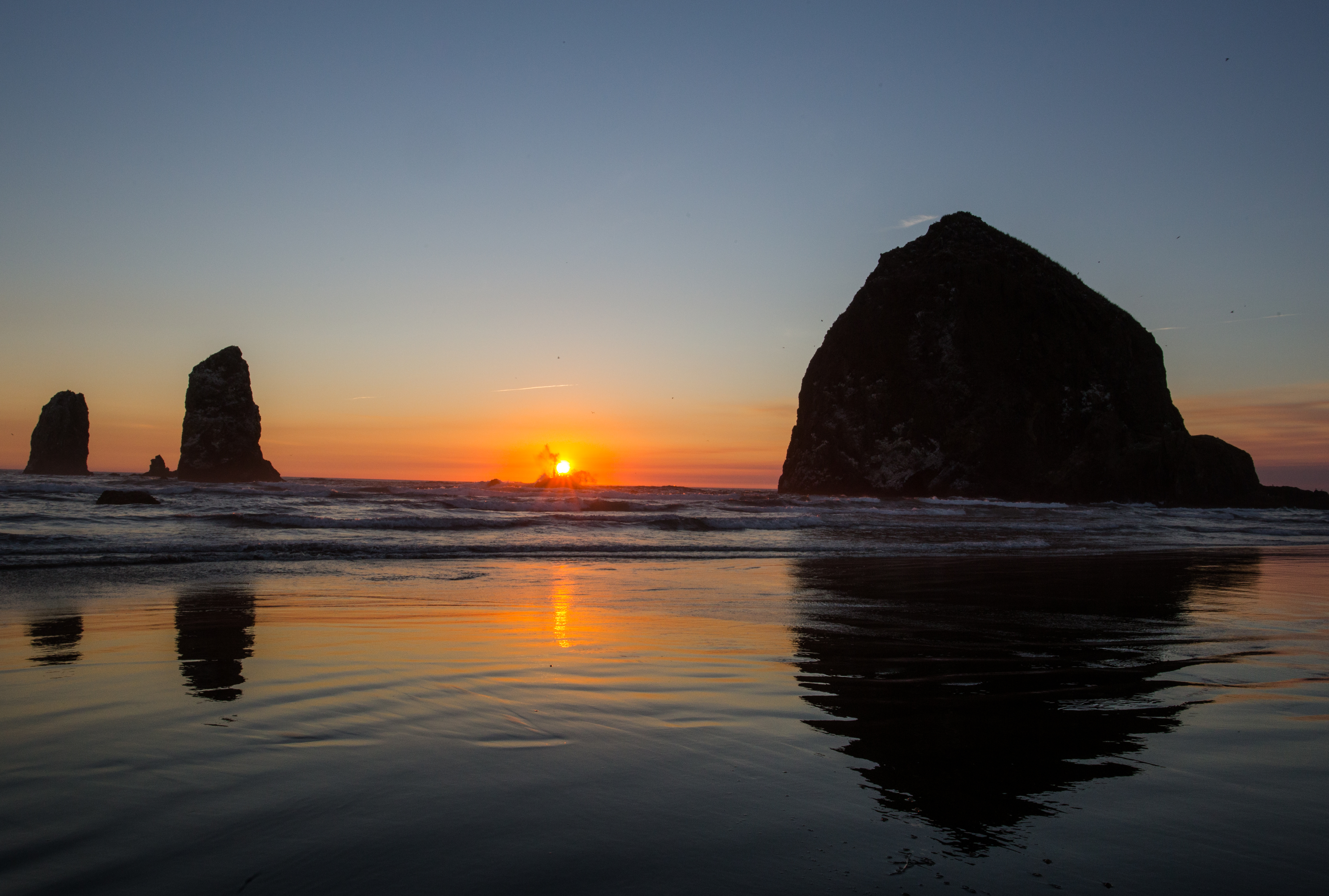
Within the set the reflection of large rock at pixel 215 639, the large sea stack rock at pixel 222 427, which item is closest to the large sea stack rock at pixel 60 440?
the large sea stack rock at pixel 222 427

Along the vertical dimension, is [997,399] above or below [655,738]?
above

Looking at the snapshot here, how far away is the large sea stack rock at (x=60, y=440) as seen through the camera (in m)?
73.8

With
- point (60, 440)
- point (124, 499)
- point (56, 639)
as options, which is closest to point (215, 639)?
point (56, 639)

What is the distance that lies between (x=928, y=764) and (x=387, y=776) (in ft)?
6.26

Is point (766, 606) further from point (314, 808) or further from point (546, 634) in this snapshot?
point (314, 808)

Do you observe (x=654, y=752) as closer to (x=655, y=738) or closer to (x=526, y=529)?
(x=655, y=738)

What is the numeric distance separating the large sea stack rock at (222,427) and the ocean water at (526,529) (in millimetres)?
22083

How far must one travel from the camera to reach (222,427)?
5575 centimetres

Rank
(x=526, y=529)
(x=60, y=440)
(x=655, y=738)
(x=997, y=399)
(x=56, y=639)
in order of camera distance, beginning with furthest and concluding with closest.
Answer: (x=60, y=440)
(x=997, y=399)
(x=526, y=529)
(x=56, y=639)
(x=655, y=738)

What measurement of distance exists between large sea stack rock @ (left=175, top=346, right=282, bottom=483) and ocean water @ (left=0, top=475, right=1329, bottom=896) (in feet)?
177

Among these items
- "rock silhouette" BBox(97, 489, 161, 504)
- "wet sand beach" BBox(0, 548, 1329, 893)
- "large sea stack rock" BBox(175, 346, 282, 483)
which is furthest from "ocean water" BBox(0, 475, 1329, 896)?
"large sea stack rock" BBox(175, 346, 282, 483)

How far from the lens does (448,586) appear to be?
8.49 m

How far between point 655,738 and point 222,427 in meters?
62.5

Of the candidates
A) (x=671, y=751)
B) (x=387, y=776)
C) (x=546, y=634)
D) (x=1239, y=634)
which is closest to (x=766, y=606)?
(x=546, y=634)
